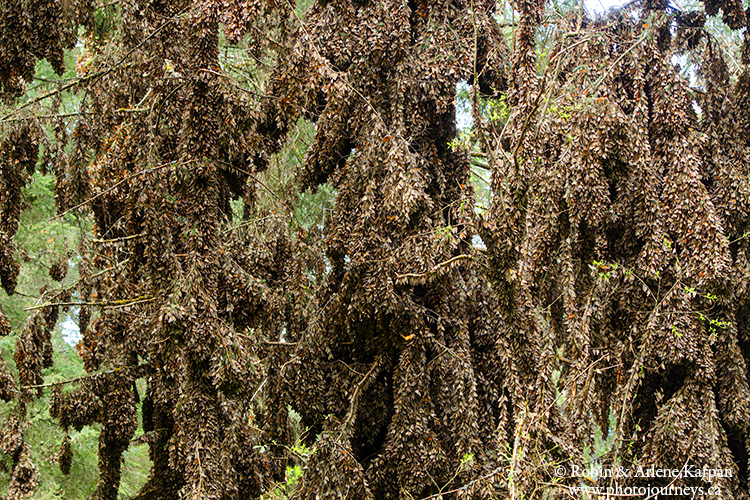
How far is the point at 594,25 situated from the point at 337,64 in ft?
7.92

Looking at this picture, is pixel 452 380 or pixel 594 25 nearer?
pixel 452 380

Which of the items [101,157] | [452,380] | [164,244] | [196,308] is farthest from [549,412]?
[101,157]

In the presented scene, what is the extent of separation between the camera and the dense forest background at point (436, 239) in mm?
4566

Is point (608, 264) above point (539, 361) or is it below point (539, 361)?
above

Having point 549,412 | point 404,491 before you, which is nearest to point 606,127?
point 549,412

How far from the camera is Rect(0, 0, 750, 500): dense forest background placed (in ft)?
15.0

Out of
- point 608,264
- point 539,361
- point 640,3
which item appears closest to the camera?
point 539,361

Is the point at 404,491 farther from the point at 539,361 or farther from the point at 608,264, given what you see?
the point at 608,264

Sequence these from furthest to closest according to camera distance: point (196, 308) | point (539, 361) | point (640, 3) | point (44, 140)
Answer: point (44, 140) → point (640, 3) → point (539, 361) → point (196, 308)

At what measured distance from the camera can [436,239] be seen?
4.59 meters

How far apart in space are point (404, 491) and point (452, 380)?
0.84 metres

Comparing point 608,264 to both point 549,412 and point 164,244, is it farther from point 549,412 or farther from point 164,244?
point 164,244

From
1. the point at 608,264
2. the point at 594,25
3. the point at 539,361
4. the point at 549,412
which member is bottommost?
the point at 549,412

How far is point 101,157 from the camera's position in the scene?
5777 mm
